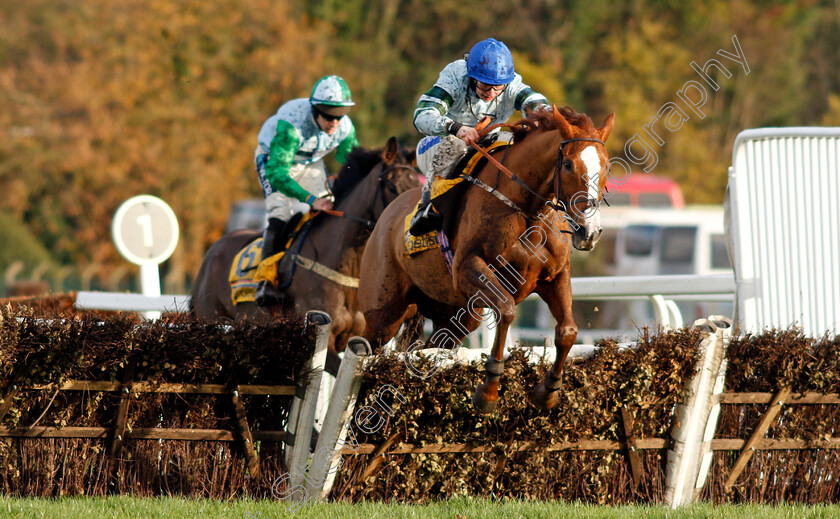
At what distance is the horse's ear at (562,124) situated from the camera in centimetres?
506

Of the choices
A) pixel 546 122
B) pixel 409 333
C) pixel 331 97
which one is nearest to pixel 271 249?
pixel 331 97

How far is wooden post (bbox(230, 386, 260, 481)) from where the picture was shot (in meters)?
5.10

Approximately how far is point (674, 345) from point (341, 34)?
93.4 feet

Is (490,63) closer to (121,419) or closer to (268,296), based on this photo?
(121,419)

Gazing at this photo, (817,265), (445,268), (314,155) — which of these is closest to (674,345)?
(445,268)

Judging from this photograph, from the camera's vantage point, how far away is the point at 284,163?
Answer: 777cm

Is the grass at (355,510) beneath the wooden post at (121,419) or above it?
beneath

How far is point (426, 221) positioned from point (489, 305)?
2.71 feet

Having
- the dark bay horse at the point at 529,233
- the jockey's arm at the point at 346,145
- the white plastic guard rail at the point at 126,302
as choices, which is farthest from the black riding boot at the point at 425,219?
the white plastic guard rail at the point at 126,302

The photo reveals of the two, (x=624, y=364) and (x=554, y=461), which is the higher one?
(x=624, y=364)

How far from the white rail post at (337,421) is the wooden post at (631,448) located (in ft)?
4.57

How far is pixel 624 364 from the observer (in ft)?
17.4

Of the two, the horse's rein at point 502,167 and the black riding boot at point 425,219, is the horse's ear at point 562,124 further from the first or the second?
the black riding boot at point 425,219

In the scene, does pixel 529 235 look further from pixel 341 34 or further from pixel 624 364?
pixel 341 34
